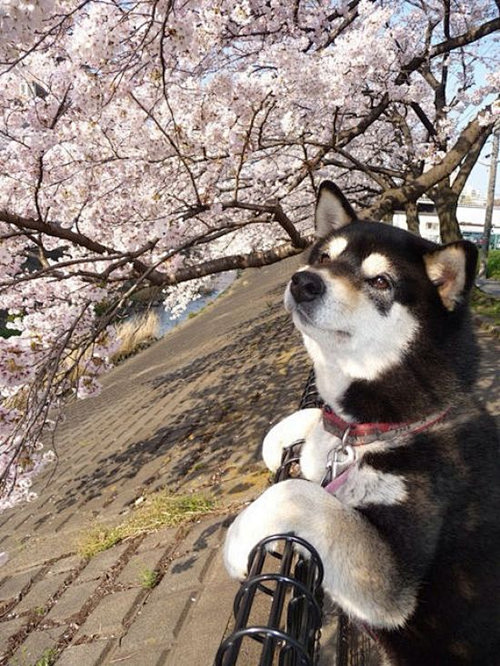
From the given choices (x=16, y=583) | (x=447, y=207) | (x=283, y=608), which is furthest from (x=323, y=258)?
(x=447, y=207)

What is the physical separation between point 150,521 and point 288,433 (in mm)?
2164

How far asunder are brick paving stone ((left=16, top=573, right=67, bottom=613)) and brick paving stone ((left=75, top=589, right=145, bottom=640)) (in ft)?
2.10

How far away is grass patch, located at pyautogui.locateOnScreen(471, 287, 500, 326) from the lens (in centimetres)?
932

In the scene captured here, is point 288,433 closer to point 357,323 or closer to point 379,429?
point 379,429

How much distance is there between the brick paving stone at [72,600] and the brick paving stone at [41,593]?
16 cm

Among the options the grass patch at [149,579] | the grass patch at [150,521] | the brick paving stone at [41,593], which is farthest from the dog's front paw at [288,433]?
the brick paving stone at [41,593]

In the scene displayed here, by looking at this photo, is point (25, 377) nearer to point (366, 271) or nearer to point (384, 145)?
point (366, 271)

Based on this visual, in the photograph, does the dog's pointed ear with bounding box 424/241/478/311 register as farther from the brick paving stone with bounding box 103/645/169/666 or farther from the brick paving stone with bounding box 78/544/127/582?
the brick paving stone with bounding box 78/544/127/582

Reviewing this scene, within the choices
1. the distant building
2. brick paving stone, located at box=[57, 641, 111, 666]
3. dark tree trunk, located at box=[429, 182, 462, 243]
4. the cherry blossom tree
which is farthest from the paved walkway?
the distant building

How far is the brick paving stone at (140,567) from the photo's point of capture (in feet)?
11.0

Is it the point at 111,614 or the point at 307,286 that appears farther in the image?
the point at 111,614

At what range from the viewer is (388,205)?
5277mm

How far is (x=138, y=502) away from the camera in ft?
16.2

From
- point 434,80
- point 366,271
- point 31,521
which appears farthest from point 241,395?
point 434,80
